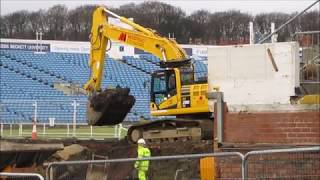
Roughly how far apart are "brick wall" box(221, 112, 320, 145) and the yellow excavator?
9.77 m

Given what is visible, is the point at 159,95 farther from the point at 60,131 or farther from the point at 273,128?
the point at 60,131

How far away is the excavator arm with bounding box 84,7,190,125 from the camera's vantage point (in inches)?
869

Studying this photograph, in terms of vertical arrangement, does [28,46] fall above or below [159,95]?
above

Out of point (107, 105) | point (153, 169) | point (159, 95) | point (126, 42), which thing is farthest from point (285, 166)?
point (126, 42)

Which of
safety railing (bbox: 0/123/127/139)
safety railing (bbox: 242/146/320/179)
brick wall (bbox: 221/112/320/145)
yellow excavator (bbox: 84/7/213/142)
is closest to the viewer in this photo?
safety railing (bbox: 242/146/320/179)

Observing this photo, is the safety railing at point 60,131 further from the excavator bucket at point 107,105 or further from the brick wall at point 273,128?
the brick wall at point 273,128

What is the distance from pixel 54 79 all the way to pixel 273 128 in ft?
152

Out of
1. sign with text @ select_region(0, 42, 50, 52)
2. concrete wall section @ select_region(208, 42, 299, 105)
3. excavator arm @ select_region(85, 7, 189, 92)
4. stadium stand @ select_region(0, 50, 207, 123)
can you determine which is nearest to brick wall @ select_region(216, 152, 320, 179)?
concrete wall section @ select_region(208, 42, 299, 105)

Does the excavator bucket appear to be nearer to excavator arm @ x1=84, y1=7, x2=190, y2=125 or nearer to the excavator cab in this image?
excavator arm @ x1=84, y1=7, x2=190, y2=125

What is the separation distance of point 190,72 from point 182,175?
12516mm

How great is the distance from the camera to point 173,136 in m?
22.3

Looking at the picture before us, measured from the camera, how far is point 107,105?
22031mm

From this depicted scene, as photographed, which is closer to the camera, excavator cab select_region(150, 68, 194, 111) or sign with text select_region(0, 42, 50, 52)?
excavator cab select_region(150, 68, 194, 111)

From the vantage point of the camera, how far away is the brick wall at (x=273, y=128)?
1014 cm
